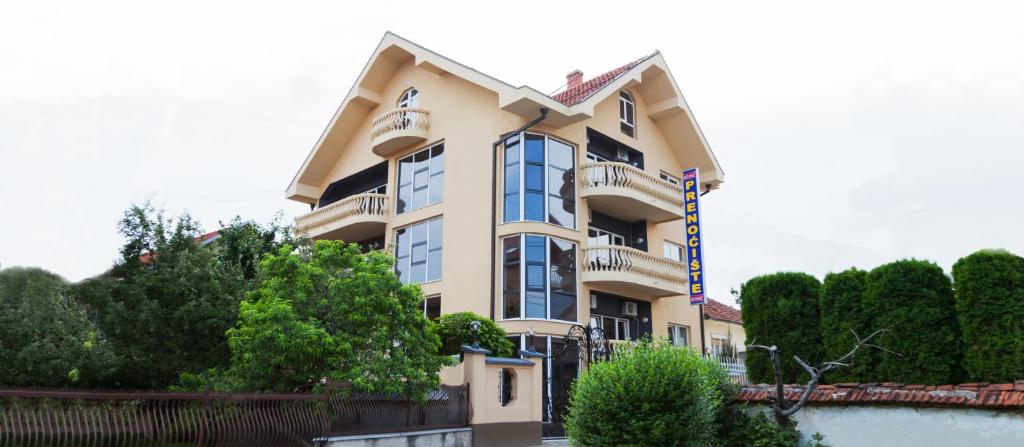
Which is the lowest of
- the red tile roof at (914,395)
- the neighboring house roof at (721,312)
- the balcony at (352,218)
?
the red tile roof at (914,395)

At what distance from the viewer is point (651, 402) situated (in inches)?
427

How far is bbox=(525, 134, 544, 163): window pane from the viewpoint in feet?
71.8

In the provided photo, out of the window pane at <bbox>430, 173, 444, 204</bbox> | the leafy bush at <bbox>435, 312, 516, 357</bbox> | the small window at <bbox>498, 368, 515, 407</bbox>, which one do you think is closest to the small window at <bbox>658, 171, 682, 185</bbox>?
the window pane at <bbox>430, 173, 444, 204</bbox>

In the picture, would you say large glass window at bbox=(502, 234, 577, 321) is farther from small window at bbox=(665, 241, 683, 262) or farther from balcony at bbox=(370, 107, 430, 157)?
small window at bbox=(665, 241, 683, 262)

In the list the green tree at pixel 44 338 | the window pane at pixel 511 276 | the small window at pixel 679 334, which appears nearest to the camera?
the green tree at pixel 44 338

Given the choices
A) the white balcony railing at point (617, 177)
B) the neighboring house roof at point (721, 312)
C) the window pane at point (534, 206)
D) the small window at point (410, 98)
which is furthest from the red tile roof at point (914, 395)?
the neighboring house roof at point (721, 312)

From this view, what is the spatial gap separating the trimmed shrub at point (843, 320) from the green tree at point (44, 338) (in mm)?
15125

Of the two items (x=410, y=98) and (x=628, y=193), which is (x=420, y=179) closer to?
(x=410, y=98)

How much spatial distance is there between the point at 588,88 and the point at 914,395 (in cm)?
1665

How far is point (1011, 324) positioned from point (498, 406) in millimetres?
9413

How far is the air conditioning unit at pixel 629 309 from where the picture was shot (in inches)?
912

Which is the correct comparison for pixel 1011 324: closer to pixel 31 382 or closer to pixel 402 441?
pixel 402 441

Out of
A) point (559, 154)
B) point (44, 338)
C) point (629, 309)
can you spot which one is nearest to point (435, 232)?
point (559, 154)

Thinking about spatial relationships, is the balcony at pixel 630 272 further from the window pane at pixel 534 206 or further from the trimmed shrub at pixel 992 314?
the trimmed shrub at pixel 992 314
